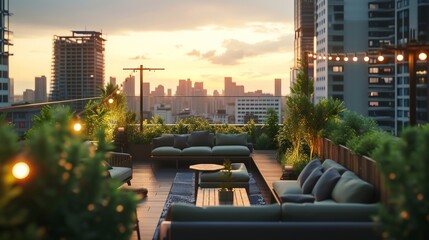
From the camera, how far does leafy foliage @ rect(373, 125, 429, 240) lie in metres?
2.55

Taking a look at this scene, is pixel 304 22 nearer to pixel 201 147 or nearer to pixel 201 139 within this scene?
pixel 201 139

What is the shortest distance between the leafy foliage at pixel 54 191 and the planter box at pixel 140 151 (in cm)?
1174

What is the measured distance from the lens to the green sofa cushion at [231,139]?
13414 mm

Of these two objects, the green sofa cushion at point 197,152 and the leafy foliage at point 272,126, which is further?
the leafy foliage at point 272,126

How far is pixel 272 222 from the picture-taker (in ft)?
15.8

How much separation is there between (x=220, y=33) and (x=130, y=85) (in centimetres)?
439

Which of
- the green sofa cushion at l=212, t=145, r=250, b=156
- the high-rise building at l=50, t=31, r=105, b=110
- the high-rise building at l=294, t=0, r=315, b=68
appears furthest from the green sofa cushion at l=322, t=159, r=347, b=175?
the high-rise building at l=294, t=0, r=315, b=68

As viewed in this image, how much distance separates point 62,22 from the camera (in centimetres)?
2370

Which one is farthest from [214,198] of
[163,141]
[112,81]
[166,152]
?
[112,81]

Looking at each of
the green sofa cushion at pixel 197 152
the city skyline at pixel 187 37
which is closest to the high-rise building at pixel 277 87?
the city skyline at pixel 187 37

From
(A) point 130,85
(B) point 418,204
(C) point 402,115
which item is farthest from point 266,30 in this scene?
(C) point 402,115

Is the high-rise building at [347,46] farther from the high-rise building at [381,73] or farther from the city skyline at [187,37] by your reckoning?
the city skyline at [187,37]

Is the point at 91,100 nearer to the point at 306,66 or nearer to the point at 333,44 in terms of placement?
the point at 306,66

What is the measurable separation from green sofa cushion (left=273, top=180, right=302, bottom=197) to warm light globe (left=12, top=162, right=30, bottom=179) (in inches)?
218
